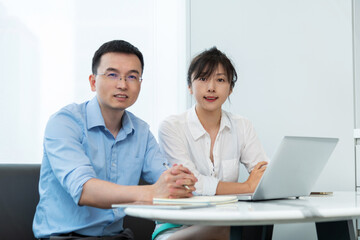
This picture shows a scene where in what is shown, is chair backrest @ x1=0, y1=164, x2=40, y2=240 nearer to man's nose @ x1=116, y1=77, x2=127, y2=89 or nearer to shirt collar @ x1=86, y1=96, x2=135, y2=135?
shirt collar @ x1=86, y1=96, x2=135, y2=135

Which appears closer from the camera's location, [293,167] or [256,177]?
[293,167]

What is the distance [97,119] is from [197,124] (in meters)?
0.55

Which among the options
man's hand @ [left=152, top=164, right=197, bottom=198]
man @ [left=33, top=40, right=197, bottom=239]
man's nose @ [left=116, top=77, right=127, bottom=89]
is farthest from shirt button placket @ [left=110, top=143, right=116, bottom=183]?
man's hand @ [left=152, top=164, right=197, bottom=198]

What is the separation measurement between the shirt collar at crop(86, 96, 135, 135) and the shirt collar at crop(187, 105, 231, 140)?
36 centimetres

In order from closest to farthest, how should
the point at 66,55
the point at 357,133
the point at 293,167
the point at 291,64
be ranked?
the point at 293,167 → the point at 357,133 → the point at 291,64 → the point at 66,55

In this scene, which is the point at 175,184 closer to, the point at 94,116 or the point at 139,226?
the point at 94,116

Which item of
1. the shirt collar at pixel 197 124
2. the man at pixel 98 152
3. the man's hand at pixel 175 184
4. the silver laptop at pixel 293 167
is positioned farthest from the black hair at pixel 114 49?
the silver laptop at pixel 293 167

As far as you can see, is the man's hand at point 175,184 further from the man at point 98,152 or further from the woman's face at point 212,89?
the woman's face at point 212,89

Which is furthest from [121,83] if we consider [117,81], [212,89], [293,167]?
[293,167]

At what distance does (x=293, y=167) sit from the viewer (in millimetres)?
1315

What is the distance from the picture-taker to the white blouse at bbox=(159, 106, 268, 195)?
206cm

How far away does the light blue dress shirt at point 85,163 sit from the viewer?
1579mm

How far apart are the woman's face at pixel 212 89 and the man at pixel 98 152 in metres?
0.35

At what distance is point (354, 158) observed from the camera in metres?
2.60
